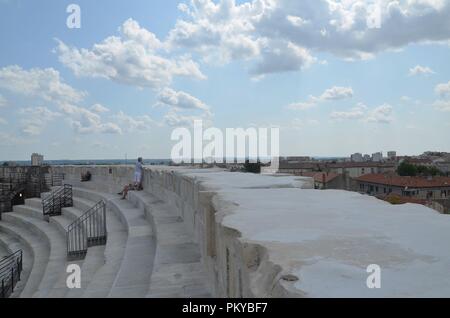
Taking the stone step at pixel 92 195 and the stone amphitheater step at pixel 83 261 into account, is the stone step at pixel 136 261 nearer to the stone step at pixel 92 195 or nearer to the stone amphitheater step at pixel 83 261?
the stone amphitheater step at pixel 83 261

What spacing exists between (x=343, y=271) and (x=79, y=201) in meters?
12.2

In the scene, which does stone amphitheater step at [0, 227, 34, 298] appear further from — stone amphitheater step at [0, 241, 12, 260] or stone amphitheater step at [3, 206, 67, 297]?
stone amphitheater step at [3, 206, 67, 297]

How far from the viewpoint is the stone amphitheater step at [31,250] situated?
289 inches

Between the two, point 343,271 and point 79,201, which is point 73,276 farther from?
point 79,201

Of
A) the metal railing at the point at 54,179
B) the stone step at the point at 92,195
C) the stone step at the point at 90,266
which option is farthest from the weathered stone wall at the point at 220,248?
the metal railing at the point at 54,179

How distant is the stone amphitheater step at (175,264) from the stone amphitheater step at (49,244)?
1642 millimetres

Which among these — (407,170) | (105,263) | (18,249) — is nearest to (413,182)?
(407,170)

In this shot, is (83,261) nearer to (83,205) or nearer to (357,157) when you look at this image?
(83,205)

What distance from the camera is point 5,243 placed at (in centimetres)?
1166

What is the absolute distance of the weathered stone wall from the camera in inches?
76.9

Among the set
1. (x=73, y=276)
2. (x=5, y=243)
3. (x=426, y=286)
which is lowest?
(x=5, y=243)

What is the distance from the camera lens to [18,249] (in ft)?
35.2
